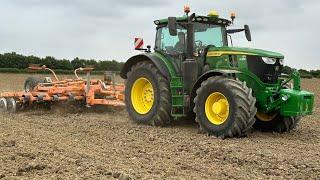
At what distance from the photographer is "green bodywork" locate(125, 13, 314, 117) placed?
8.61 metres

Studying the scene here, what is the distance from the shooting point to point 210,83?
28.8 feet

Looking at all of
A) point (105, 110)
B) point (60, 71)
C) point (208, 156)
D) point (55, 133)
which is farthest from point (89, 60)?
point (208, 156)

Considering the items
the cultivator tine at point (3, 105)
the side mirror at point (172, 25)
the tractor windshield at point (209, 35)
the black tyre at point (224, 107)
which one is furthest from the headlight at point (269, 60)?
the cultivator tine at point (3, 105)

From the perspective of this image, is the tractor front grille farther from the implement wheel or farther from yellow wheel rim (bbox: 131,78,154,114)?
the implement wheel

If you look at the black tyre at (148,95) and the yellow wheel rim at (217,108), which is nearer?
the yellow wheel rim at (217,108)

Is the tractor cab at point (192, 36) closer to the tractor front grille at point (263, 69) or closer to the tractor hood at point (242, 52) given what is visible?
the tractor hood at point (242, 52)

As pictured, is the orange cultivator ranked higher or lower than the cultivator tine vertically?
higher

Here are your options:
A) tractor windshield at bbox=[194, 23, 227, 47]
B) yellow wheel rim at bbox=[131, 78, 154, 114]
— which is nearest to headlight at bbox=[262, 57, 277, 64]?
tractor windshield at bbox=[194, 23, 227, 47]

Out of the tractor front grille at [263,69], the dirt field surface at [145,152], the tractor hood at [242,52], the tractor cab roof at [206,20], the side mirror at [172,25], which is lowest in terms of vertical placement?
the dirt field surface at [145,152]

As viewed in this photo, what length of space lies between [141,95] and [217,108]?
2417mm

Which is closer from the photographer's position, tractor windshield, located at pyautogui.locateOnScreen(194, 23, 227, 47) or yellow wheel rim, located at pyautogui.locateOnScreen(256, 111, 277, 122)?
yellow wheel rim, located at pyautogui.locateOnScreen(256, 111, 277, 122)

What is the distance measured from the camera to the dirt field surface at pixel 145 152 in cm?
593

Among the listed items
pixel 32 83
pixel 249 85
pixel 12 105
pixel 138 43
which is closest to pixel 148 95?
pixel 138 43

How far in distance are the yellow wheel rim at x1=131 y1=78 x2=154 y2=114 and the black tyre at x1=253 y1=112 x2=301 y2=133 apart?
219 cm
